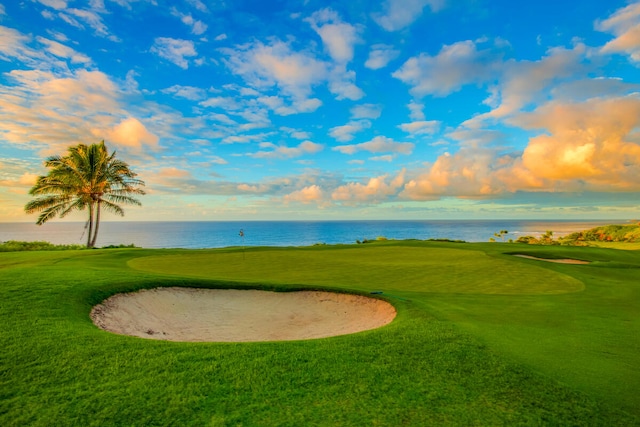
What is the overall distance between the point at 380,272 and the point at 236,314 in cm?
663

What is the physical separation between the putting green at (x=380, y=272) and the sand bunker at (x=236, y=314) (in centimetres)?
107

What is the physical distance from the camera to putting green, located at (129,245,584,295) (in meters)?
11.8

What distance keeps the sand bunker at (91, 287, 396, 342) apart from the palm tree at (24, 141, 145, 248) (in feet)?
74.7

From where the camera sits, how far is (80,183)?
29.5m

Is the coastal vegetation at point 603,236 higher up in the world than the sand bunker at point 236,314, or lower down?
higher up

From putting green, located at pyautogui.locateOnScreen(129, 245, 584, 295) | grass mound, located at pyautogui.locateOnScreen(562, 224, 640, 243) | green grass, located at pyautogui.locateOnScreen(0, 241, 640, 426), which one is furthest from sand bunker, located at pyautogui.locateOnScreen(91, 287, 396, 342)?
grass mound, located at pyautogui.locateOnScreen(562, 224, 640, 243)

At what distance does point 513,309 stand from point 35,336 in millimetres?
10263

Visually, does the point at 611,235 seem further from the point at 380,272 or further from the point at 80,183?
the point at 80,183

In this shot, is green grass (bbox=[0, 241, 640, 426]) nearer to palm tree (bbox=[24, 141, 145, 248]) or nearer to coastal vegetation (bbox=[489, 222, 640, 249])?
palm tree (bbox=[24, 141, 145, 248])

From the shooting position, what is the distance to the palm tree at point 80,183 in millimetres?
28531

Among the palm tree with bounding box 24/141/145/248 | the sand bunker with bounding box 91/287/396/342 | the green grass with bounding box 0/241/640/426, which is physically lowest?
the sand bunker with bounding box 91/287/396/342

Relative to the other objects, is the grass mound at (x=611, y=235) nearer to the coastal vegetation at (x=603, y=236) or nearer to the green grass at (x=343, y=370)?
the coastal vegetation at (x=603, y=236)

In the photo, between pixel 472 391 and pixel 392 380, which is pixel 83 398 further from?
pixel 472 391

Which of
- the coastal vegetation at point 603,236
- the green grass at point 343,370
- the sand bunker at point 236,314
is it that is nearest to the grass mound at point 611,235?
the coastal vegetation at point 603,236
